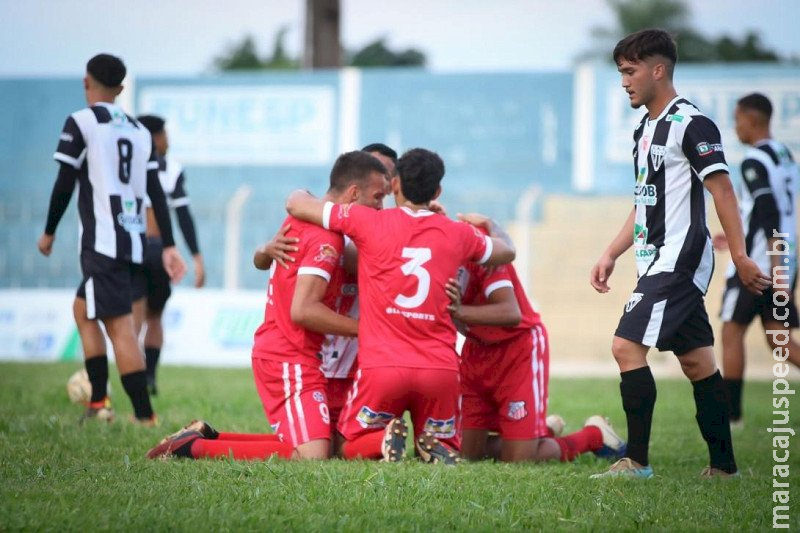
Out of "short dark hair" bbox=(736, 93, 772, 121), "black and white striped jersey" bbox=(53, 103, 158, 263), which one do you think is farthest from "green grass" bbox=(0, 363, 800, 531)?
"short dark hair" bbox=(736, 93, 772, 121)

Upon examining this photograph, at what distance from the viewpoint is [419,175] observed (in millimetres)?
5715

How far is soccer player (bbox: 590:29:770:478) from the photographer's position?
17.1 ft

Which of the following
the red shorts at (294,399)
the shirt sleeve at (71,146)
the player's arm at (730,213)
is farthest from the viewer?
the shirt sleeve at (71,146)

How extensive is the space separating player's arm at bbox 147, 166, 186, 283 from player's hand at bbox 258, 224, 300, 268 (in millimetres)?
1842

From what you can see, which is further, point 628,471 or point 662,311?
point 628,471

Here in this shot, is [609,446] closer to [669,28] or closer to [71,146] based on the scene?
[71,146]

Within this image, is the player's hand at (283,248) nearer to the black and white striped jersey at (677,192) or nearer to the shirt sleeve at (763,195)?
the black and white striped jersey at (677,192)

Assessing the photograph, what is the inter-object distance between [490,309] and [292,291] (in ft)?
3.55

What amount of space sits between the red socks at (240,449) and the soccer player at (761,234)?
13.3ft

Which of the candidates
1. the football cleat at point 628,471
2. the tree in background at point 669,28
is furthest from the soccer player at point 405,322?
the tree in background at point 669,28

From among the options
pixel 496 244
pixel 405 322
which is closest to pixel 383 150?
pixel 496 244

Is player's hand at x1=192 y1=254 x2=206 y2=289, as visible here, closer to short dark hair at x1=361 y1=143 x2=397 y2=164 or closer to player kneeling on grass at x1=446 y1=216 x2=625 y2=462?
short dark hair at x1=361 y1=143 x2=397 y2=164

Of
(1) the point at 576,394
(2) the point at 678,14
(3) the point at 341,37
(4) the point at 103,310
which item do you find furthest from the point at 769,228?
(2) the point at 678,14

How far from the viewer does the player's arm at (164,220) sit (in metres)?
7.58
